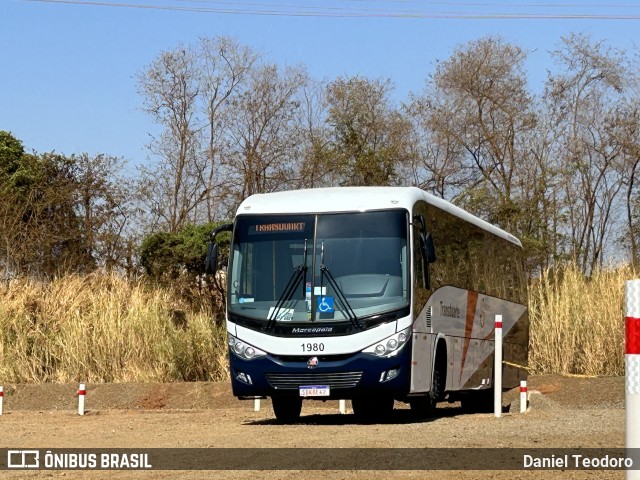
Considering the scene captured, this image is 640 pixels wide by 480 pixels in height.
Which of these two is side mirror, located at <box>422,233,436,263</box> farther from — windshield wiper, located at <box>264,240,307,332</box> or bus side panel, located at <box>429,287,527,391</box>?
windshield wiper, located at <box>264,240,307,332</box>

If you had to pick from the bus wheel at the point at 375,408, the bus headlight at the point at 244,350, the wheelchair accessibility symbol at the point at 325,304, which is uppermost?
the wheelchair accessibility symbol at the point at 325,304

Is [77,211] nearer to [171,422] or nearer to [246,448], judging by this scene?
[171,422]

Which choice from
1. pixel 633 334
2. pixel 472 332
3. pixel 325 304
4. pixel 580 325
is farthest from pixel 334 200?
pixel 633 334

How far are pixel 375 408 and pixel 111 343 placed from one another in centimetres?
1013

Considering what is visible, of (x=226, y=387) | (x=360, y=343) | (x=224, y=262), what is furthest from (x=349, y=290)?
(x=224, y=262)

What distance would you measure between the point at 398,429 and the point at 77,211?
3012 centimetres

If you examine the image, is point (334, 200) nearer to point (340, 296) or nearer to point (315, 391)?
point (340, 296)

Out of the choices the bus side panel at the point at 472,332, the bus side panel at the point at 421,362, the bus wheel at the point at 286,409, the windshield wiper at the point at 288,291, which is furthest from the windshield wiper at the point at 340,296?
the bus wheel at the point at 286,409

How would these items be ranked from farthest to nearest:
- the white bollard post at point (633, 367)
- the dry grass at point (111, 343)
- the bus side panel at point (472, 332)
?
the dry grass at point (111, 343) → the bus side panel at point (472, 332) → the white bollard post at point (633, 367)

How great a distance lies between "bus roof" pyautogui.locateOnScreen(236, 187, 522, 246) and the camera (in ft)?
56.0

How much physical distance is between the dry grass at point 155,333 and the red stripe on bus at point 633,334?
54.0ft

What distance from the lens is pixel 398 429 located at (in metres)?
13.8

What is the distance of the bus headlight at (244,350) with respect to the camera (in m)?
16.6

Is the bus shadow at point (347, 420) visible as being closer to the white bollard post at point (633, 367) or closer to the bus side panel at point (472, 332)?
the bus side panel at point (472, 332)
